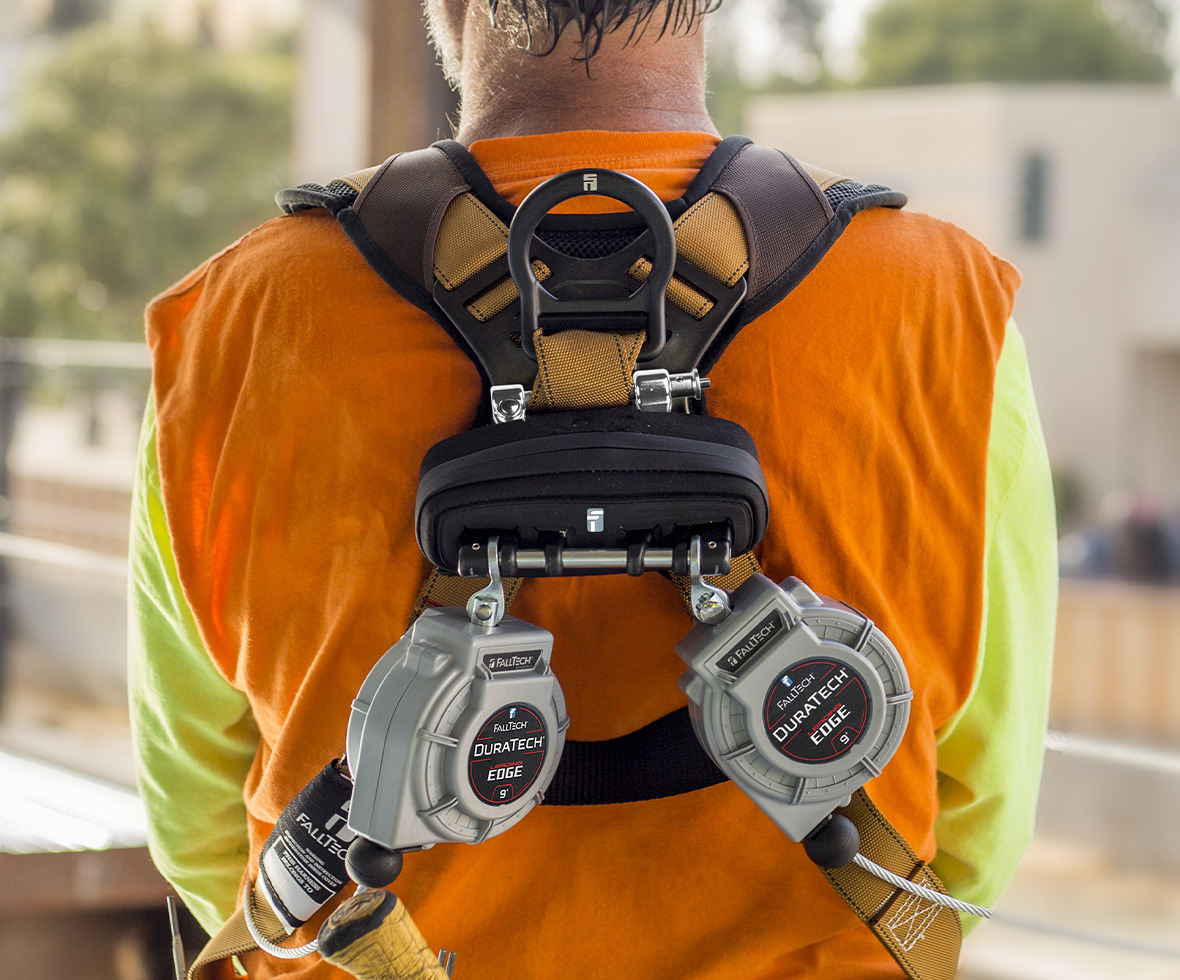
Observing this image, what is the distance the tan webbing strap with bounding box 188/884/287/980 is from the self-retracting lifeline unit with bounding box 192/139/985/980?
112 millimetres

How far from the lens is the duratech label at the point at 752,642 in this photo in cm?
77

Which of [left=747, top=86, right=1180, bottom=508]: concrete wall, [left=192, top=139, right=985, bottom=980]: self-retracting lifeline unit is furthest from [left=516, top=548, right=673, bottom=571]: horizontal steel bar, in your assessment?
[left=747, top=86, right=1180, bottom=508]: concrete wall

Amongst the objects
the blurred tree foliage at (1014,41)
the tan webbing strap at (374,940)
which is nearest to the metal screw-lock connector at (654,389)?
the tan webbing strap at (374,940)

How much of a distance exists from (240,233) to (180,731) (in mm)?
9906

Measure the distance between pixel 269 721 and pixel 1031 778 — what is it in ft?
1.79

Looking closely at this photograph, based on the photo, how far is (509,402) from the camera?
0.75m

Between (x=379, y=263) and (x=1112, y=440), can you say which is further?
(x=1112, y=440)

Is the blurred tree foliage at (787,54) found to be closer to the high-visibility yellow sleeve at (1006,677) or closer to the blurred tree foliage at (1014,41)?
the blurred tree foliage at (1014,41)

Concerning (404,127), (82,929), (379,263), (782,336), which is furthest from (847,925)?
(404,127)

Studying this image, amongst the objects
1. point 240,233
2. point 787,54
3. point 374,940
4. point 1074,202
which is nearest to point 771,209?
point 374,940

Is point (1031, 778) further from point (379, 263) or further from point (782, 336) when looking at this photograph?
point (379, 263)

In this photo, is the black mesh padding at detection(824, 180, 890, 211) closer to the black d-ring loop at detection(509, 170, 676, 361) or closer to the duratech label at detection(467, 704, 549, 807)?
the black d-ring loop at detection(509, 170, 676, 361)

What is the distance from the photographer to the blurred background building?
226cm

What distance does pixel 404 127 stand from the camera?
2.38 meters
